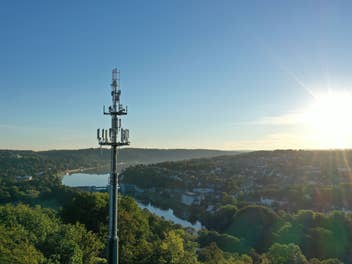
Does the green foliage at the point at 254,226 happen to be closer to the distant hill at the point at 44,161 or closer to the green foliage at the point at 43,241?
the green foliage at the point at 43,241

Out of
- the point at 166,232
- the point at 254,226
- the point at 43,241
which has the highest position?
the point at 43,241

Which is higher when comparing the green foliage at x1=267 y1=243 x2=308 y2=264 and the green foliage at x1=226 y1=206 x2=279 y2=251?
the green foliage at x1=267 y1=243 x2=308 y2=264

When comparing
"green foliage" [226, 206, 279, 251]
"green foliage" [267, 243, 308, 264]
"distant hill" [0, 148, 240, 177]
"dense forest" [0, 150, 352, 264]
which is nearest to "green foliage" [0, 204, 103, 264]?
"dense forest" [0, 150, 352, 264]

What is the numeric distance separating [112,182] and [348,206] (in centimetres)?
4970

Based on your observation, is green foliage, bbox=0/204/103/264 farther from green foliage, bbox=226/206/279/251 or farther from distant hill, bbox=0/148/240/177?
distant hill, bbox=0/148/240/177

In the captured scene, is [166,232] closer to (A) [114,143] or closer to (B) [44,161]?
(A) [114,143]

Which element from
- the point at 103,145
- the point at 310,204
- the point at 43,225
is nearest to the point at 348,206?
the point at 310,204

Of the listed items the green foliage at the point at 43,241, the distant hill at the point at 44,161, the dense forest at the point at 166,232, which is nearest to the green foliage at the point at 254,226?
the dense forest at the point at 166,232

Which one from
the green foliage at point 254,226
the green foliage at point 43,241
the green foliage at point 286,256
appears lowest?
the green foliage at point 254,226

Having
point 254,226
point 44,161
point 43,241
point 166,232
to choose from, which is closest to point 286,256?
point 166,232

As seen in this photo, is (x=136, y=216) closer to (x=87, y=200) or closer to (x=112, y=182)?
(x=87, y=200)

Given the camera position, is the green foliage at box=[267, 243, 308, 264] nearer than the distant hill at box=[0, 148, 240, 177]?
Yes

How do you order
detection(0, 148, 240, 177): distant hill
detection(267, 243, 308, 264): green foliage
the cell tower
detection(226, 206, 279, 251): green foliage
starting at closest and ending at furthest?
the cell tower, detection(267, 243, 308, 264): green foliage, detection(226, 206, 279, 251): green foliage, detection(0, 148, 240, 177): distant hill

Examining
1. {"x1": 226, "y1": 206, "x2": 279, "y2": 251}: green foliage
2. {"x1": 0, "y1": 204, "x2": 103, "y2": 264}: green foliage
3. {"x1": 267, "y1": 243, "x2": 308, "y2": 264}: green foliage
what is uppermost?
{"x1": 0, "y1": 204, "x2": 103, "y2": 264}: green foliage
